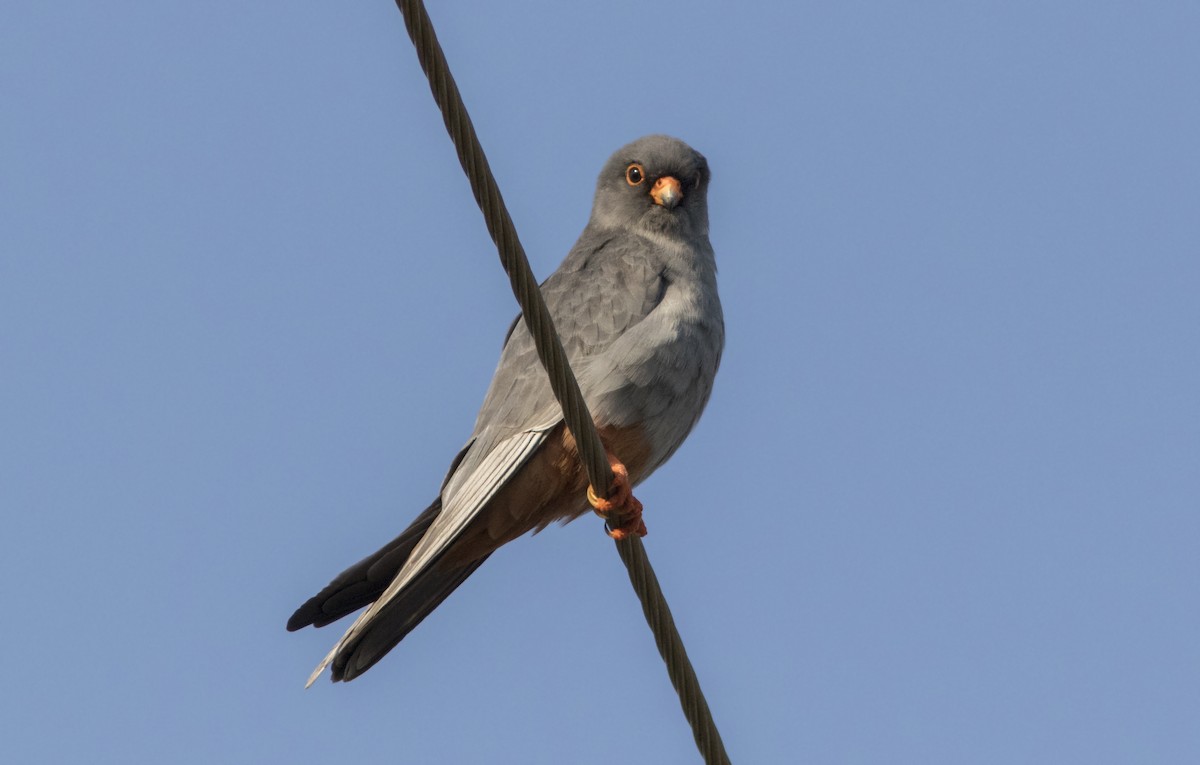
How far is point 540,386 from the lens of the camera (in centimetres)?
599

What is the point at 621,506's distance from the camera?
5.39 m

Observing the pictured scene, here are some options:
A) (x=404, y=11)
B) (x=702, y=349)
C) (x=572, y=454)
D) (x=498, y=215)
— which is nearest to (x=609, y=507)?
(x=572, y=454)

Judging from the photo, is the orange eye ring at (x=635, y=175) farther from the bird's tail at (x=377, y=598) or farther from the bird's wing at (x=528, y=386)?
the bird's tail at (x=377, y=598)

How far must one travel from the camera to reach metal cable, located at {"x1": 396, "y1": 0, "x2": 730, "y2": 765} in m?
3.67

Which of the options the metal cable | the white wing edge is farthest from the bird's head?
the metal cable

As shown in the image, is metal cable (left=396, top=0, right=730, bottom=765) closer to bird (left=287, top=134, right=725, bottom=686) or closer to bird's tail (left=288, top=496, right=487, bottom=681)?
bird (left=287, top=134, right=725, bottom=686)

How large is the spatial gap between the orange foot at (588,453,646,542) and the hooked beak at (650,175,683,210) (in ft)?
6.33

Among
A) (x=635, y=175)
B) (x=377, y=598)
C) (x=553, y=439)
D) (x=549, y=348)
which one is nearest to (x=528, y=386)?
(x=553, y=439)

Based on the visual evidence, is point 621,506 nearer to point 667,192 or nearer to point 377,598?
point 377,598

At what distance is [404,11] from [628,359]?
2.48m

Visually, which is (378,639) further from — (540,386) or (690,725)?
(690,725)

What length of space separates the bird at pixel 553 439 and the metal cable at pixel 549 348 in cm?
83

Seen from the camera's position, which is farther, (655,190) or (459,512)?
(655,190)

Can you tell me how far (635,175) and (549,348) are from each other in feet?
10.9
